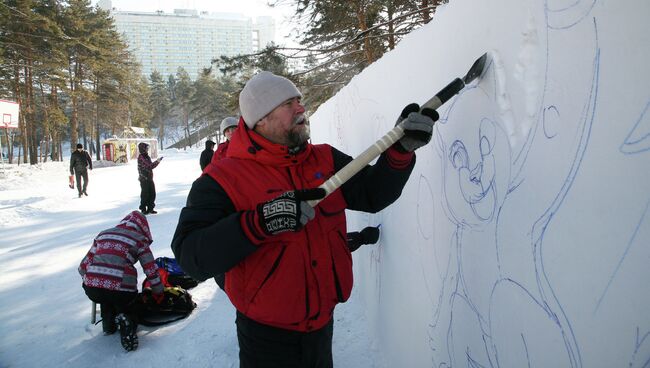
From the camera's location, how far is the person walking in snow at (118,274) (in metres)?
3.29

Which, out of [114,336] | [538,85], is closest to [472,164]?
[538,85]

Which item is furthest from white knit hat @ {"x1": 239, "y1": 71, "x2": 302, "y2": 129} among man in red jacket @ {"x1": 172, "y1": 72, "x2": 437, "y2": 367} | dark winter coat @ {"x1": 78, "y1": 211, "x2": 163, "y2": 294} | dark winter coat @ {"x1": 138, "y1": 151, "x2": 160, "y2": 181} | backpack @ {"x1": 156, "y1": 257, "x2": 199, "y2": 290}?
dark winter coat @ {"x1": 138, "y1": 151, "x2": 160, "y2": 181}

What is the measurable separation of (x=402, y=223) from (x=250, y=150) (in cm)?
119

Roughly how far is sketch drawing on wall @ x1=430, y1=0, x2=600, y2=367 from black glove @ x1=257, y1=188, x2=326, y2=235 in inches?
25.4

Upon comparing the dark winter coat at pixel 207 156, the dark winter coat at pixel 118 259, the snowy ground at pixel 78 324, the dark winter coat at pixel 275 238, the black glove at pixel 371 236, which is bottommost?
the snowy ground at pixel 78 324

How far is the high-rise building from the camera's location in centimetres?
10919

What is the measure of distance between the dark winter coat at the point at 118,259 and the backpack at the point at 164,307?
9.8 inches

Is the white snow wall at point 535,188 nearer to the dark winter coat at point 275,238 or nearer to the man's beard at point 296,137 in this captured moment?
the dark winter coat at point 275,238

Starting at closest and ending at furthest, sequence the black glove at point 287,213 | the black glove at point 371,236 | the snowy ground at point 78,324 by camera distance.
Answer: the black glove at point 287,213, the black glove at point 371,236, the snowy ground at point 78,324

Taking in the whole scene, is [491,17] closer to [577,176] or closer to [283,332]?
[577,176]

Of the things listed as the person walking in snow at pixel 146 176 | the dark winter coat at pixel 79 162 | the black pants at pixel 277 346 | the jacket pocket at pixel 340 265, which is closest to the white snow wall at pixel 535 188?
the jacket pocket at pixel 340 265

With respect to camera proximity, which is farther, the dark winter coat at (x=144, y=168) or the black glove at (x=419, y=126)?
the dark winter coat at (x=144, y=168)

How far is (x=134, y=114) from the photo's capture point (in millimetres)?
36719

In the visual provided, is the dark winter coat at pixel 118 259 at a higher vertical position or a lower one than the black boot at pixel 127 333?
higher
